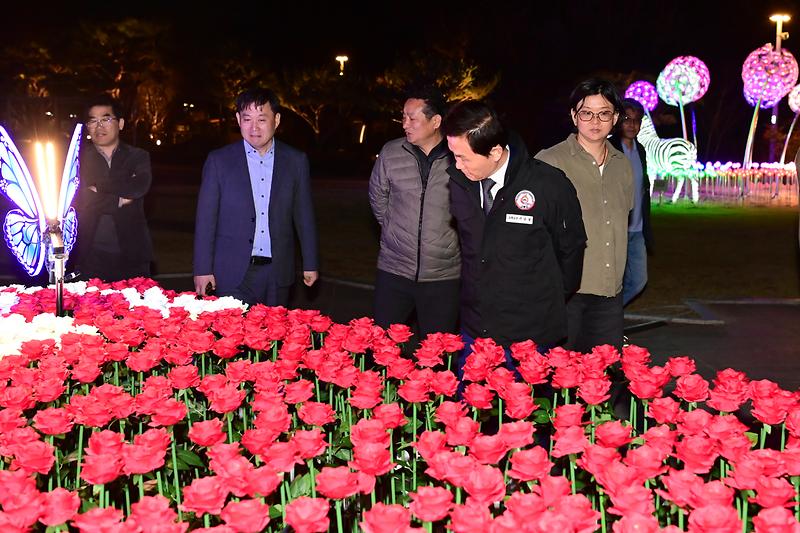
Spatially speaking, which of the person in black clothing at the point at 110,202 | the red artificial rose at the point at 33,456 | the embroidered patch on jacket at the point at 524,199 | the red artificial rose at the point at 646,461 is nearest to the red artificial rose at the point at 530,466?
the red artificial rose at the point at 646,461

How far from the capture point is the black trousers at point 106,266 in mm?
6863

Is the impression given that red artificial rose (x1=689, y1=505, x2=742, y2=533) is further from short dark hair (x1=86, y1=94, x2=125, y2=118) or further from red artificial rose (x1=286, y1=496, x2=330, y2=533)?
short dark hair (x1=86, y1=94, x2=125, y2=118)

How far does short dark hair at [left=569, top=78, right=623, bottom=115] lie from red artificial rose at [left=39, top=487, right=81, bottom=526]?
11.6 feet

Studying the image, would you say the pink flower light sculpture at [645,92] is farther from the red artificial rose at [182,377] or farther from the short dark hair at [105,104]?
the red artificial rose at [182,377]

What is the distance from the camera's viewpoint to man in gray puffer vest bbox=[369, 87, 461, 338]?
6.06m

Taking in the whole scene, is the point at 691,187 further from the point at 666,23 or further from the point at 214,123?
the point at 214,123

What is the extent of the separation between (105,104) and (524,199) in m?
3.44

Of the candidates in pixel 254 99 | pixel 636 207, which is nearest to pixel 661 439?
pixel 254 99

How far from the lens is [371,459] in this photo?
259 centimetres

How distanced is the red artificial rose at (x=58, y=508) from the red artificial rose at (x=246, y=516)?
1.34 feet

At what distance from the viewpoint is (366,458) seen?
259cm

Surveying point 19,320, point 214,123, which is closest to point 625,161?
point 19,320

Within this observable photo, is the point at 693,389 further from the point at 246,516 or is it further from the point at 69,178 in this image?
the point at 69,178

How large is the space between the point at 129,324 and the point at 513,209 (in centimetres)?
187
